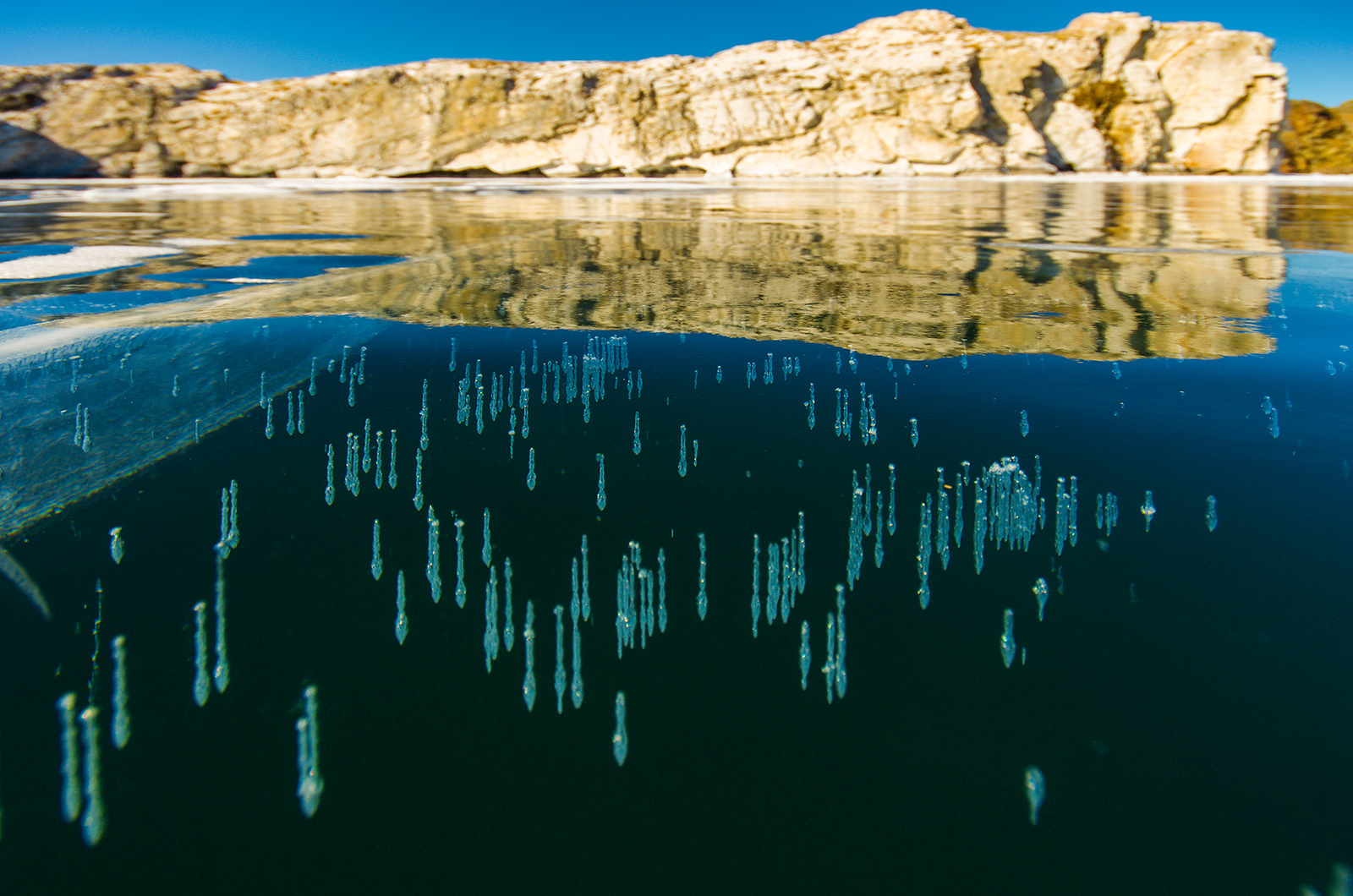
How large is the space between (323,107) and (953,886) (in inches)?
2224

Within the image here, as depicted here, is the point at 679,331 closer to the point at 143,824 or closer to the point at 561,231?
the point at 143,824

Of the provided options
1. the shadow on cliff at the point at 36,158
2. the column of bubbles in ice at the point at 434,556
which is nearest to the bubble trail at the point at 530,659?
the column of bubbles in ice at the point at 434,556

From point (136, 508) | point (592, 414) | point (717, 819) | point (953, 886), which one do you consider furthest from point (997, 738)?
point (136, 508)

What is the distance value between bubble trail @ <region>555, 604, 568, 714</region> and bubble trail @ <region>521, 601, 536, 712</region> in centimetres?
5

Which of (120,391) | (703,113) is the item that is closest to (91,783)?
(120,391)

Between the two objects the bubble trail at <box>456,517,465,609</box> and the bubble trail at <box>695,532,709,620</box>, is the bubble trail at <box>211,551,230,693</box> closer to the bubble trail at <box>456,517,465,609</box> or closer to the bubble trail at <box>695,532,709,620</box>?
the bubble trail at <box>456,517,465,609</box>

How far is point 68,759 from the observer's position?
1.57 metres

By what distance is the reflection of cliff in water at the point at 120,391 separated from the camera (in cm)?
273

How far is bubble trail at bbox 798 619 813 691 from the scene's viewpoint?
180cm

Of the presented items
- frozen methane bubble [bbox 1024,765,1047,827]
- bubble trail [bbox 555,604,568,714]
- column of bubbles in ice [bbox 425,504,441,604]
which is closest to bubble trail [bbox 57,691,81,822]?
column of bubbles in ice [bbox 425,504,441,604]

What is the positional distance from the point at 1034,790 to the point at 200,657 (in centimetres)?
193

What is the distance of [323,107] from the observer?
47.8 meters

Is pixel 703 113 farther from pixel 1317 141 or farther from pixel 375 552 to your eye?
pixel 1317 141

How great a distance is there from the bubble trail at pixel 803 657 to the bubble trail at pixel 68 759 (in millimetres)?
1511
